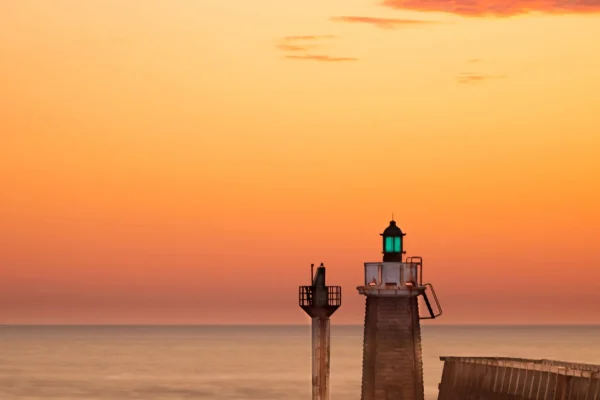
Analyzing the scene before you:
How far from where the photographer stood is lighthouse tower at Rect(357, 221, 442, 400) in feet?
144

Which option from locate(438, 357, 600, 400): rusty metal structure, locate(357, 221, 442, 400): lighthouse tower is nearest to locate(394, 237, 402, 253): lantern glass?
locate(357, 221, 442, 400): lighthouse tower

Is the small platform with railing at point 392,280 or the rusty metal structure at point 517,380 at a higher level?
the small platform with railing at point 392,280

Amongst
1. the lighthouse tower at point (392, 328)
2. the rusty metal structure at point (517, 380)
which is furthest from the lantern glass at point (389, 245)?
the rusty metal structure at point (517, 380)

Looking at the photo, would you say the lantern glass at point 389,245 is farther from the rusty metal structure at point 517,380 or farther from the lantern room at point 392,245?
the rusty metal structure at point 517,380

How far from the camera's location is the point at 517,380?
3875 cm

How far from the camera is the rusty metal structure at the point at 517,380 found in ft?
111

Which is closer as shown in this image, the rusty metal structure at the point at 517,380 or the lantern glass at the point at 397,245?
the rusty metal structure at the point at 517,380

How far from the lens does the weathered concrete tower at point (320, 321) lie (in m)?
45.2

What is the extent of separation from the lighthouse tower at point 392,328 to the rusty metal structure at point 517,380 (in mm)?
1786

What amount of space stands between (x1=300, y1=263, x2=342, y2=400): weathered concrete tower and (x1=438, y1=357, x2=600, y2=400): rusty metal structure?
15.7 feet

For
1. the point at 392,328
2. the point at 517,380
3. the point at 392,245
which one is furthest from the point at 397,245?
the point at 517,380

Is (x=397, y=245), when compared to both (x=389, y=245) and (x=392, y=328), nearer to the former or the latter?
(x=389, y=245)

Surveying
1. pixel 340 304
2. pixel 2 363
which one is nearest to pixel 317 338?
pixel 340 304

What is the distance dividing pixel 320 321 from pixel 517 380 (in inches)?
360
